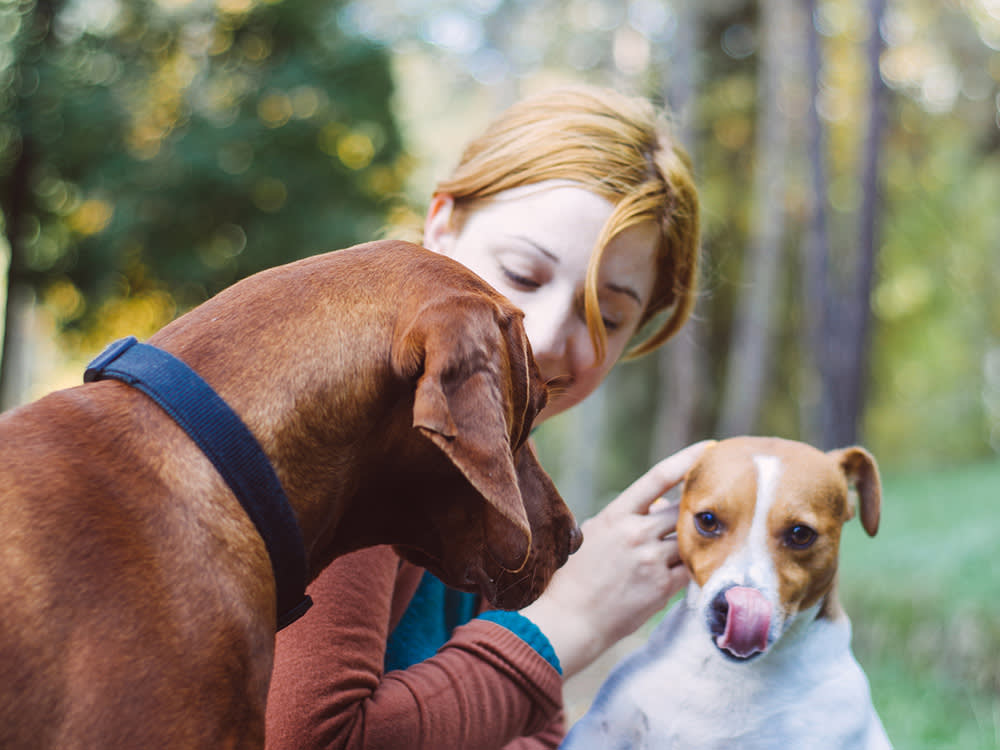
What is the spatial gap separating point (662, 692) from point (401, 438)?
3.19 feet

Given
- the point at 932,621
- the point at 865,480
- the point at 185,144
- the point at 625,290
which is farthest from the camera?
the point at 185,144

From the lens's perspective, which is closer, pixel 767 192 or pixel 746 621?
pixel 746 621

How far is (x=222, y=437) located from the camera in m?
1.55

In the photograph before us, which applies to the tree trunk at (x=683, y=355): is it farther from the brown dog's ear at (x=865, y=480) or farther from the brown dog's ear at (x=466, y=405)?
the brown dog's ear at (x=466, y=405)

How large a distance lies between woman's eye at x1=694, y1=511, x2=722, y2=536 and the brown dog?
46 centimetres

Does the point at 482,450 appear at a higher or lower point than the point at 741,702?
higher

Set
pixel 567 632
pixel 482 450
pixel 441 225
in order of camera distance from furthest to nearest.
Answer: pixel 441 225 < pixel 567 632 < pixel 482 450

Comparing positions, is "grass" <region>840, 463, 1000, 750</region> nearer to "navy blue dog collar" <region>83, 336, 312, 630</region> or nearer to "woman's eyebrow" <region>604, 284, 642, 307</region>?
"woman's eyebrow" <region>604, 284, 642, 307</region>

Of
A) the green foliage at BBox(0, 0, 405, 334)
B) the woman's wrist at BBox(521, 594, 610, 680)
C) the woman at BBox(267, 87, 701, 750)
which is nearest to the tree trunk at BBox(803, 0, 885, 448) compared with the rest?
the woman at BBox(267, 87, 701, 750)

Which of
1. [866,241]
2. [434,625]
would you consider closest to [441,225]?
[434,625]

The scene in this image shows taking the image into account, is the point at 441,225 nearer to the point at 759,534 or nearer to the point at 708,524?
the point at 708,524

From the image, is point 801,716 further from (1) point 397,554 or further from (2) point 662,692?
(1) point 397,554

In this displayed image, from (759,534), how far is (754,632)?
0.23 metres

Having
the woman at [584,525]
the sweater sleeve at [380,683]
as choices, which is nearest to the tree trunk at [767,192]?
the woman at [584,525]
